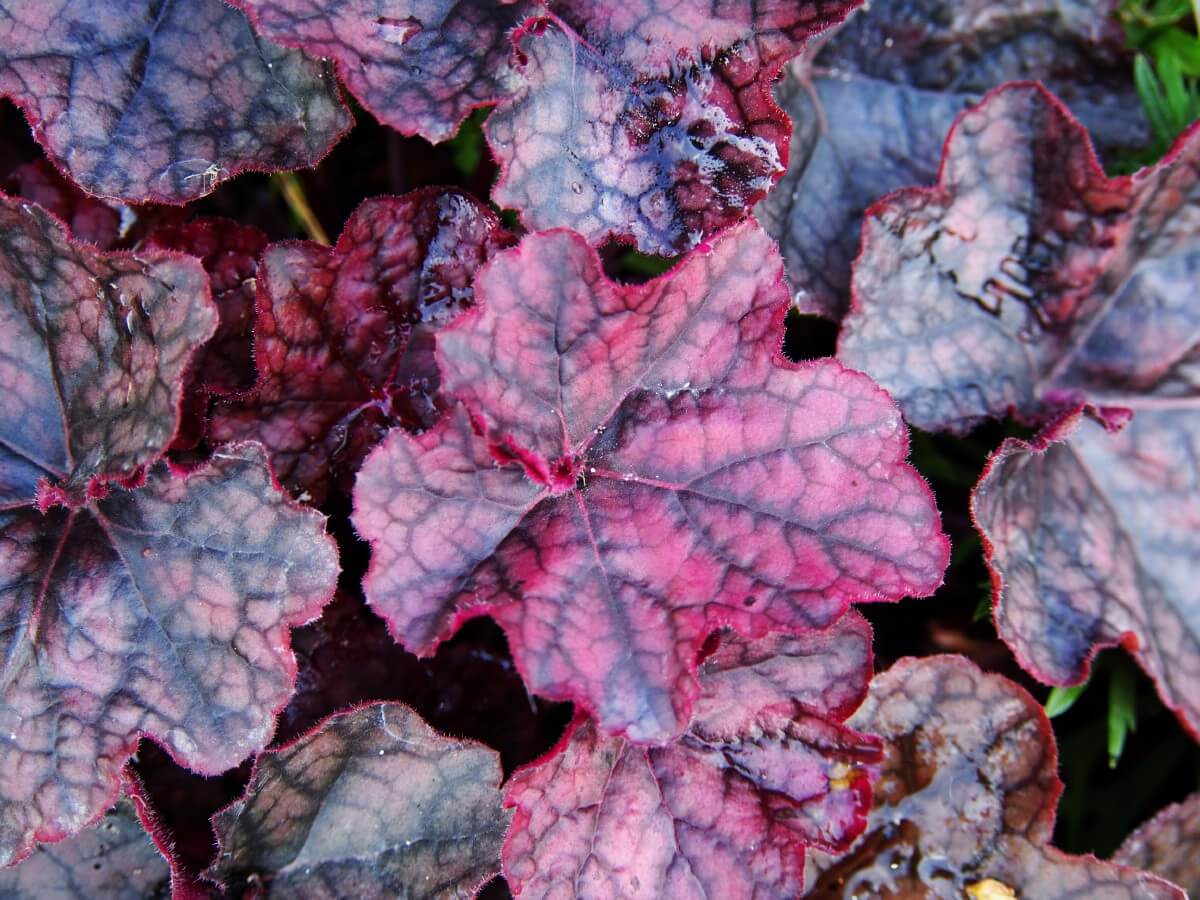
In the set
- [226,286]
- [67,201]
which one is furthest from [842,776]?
[67,201]

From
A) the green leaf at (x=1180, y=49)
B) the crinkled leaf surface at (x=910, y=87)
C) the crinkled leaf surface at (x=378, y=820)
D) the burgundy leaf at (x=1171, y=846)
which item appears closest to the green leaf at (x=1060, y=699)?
the burgundy leaf at (x=1171, y=846)

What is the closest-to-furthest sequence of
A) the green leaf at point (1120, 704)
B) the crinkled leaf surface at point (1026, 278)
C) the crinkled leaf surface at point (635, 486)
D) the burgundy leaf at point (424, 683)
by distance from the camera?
the crinkled leaf surface at point (635, 486) → the burgundy leaf at point (424, 683) → the crinkled leaf surface at point (1026, 278) → the green leaf at point (1120, 704)

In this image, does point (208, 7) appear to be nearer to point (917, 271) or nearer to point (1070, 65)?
point (917, 271)

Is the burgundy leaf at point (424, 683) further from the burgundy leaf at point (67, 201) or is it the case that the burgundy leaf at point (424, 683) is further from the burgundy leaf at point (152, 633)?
the burgundy leaf at point (67, 201)

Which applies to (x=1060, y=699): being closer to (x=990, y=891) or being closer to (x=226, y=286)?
(x=990, y=891)

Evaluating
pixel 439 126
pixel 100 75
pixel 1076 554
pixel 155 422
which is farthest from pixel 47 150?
pixel 1076 554

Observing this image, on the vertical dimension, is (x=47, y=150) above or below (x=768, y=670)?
above
